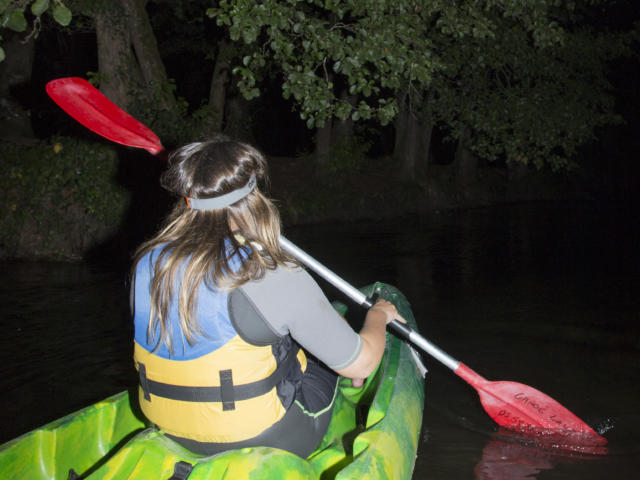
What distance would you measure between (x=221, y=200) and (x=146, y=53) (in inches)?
351

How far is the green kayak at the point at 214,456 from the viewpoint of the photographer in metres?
1.89

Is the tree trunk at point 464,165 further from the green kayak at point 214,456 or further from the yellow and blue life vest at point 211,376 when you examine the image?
the yellow and blue life vest at point 211,376

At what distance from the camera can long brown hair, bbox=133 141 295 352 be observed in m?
1.78

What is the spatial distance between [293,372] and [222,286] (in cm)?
49

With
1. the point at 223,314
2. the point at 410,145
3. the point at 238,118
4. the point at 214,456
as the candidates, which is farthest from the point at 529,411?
the point at 410,145

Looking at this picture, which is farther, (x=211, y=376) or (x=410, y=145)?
(x=410, y=145)

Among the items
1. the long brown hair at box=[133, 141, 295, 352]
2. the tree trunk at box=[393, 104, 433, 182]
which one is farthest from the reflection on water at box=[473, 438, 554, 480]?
the tree trunk at box=[393, 104, 433, 182]

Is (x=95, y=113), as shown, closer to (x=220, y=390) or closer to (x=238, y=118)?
(x=220, y=390)

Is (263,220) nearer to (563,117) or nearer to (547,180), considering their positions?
(563,117)

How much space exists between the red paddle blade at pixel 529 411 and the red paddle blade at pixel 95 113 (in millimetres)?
2285

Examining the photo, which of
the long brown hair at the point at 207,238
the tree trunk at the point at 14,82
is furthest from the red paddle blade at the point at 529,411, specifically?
the tree trunk at the point at 14,82

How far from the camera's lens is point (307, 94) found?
5121mm

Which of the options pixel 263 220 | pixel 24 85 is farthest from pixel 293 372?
pixel 24 85

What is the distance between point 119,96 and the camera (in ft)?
31.3
